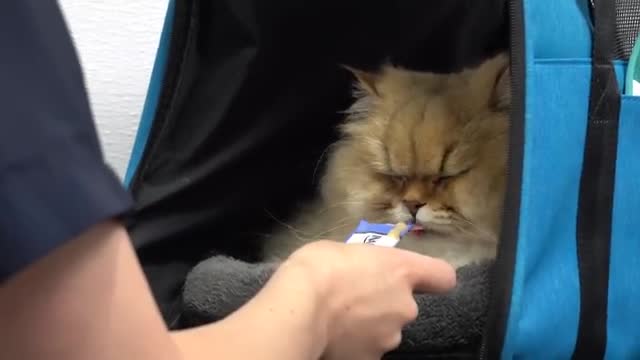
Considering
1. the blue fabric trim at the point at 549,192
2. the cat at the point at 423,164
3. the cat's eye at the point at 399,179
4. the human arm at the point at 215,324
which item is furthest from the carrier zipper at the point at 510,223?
the cat's eye at the point at 399,179

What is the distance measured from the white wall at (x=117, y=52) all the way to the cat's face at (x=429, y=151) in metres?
0.36

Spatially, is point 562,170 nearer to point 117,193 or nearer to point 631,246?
point 631,246

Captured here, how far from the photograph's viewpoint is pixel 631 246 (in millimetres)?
841

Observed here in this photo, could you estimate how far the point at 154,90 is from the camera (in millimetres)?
1027

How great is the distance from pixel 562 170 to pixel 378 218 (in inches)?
16.1

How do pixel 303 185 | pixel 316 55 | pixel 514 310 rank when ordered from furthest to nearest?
pixel 303 185 → pixel 316 55 → pixel 514 310

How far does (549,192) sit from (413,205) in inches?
13.2

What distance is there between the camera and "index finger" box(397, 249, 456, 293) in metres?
0.70

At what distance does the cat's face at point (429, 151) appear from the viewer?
1.11 metres

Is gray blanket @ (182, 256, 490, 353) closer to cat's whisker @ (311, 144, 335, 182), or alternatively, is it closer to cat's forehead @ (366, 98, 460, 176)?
cat's forehead @ (366, 98, 460, 176)

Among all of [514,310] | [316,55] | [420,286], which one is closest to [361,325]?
[420,286]

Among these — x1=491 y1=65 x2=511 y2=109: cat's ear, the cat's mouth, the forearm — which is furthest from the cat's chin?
the forearm

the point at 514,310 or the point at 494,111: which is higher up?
the point at 494,111

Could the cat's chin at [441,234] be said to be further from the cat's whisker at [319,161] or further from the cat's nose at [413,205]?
the cat's whisker at [319,161]
